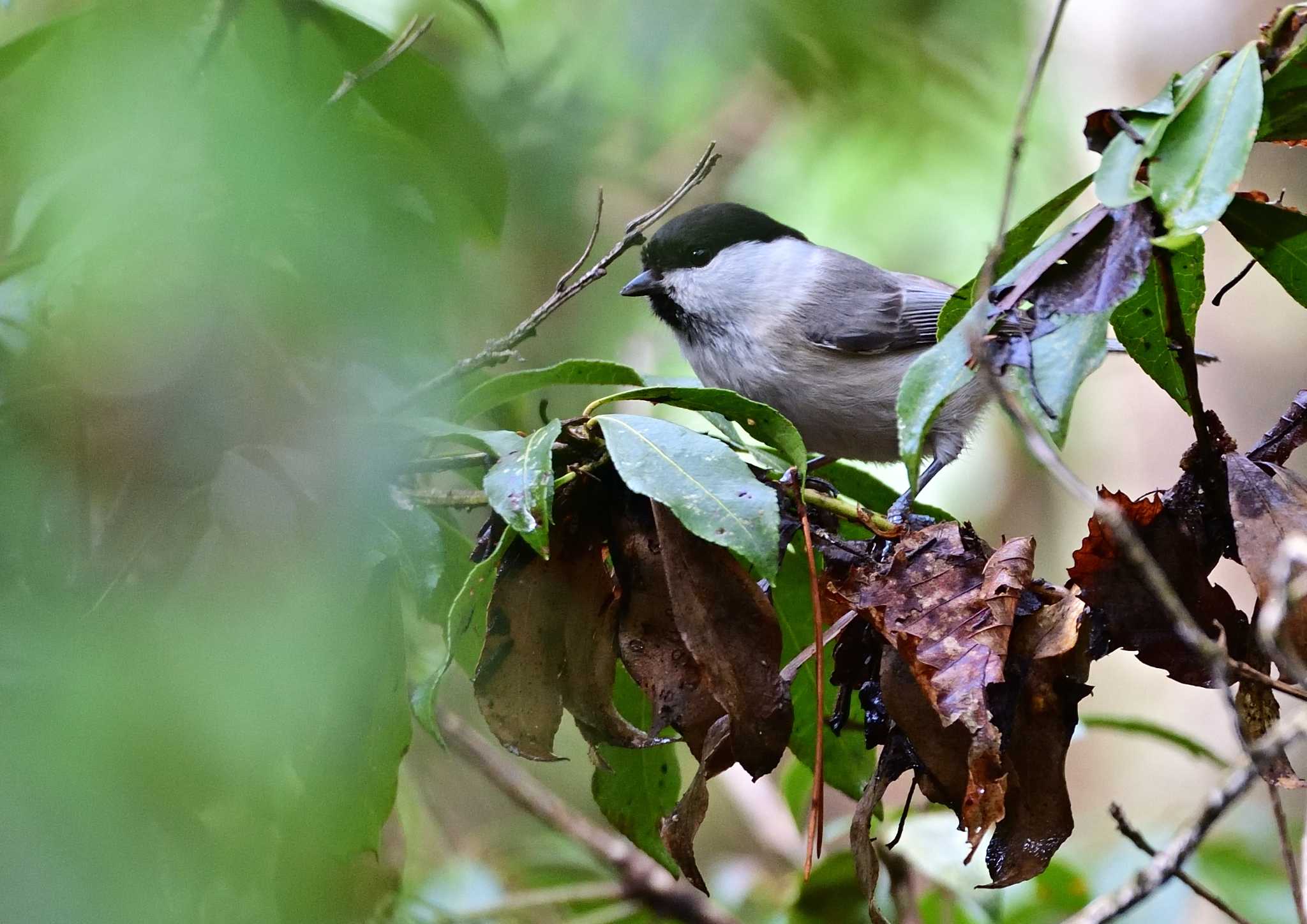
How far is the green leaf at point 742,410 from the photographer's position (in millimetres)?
1619

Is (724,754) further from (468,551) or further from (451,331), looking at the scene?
(451,331)

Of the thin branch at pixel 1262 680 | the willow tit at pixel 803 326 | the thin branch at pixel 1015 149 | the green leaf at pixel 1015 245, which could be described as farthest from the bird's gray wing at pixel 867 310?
the thin branch at pixel 1262 680

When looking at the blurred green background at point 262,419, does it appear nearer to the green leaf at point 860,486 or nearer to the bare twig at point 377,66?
the bare twig at point 377,66

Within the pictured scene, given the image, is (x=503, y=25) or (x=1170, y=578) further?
(x=503, y=25)

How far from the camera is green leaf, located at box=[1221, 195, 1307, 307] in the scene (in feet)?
4.90

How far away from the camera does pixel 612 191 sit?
17.0 ft

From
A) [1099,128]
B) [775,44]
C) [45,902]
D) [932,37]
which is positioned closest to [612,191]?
[932,37]

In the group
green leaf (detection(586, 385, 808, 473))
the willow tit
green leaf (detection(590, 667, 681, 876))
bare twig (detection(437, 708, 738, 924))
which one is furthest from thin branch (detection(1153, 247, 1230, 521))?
bare twig (detection(437, 708, 738, 924))

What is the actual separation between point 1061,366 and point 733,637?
53 centimetres

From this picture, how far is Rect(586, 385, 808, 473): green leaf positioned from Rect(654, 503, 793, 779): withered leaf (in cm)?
19

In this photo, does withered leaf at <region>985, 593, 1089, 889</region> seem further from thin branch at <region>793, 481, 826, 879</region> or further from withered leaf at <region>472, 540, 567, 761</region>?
withered leaf at <region>472, 540, 567, 761</region>

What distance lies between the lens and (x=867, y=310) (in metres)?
3.13

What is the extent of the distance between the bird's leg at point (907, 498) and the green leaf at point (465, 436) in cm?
56

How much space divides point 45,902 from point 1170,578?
1.35 m
